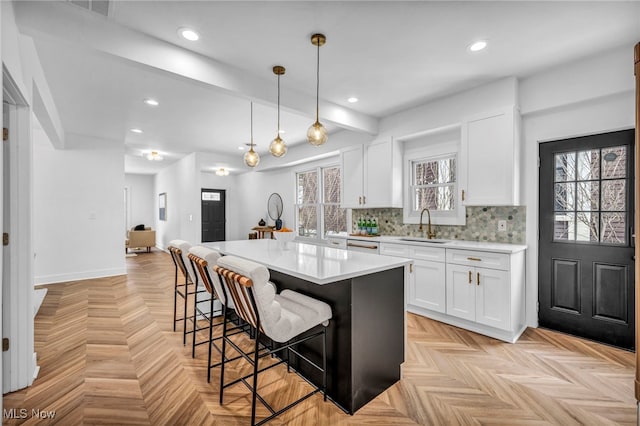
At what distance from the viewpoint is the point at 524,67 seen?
2.96m

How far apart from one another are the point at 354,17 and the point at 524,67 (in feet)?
6.12

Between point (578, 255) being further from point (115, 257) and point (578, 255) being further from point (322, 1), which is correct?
point (115, 257)

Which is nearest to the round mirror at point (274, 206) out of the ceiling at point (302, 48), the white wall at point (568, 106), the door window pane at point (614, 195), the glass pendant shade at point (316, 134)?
the ceiling at point (302, 48)

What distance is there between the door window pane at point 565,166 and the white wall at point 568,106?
6.9 inches

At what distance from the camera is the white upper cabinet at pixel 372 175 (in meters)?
4.34

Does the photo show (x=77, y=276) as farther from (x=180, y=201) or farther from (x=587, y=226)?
(x=587, y=226)

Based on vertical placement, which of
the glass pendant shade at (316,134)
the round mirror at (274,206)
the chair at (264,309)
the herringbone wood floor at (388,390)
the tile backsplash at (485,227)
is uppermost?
the glass pendant shade at (316,134)

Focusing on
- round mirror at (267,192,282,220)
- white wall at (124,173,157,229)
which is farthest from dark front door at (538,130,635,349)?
white wall at (124,173,157,229)

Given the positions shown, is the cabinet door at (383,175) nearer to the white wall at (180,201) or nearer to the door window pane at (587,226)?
the door window pane at (587,226)

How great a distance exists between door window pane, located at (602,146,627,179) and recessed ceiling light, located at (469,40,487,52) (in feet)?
4.97

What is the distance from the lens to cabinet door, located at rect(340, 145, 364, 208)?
4781 millimetres

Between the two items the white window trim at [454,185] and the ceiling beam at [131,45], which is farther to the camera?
the white window trim at [454,185]

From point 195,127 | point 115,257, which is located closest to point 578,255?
point 195,127

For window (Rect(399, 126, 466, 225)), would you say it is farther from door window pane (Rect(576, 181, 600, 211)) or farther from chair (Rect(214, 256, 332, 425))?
chair (Rect(214, 256, 332, 425))
